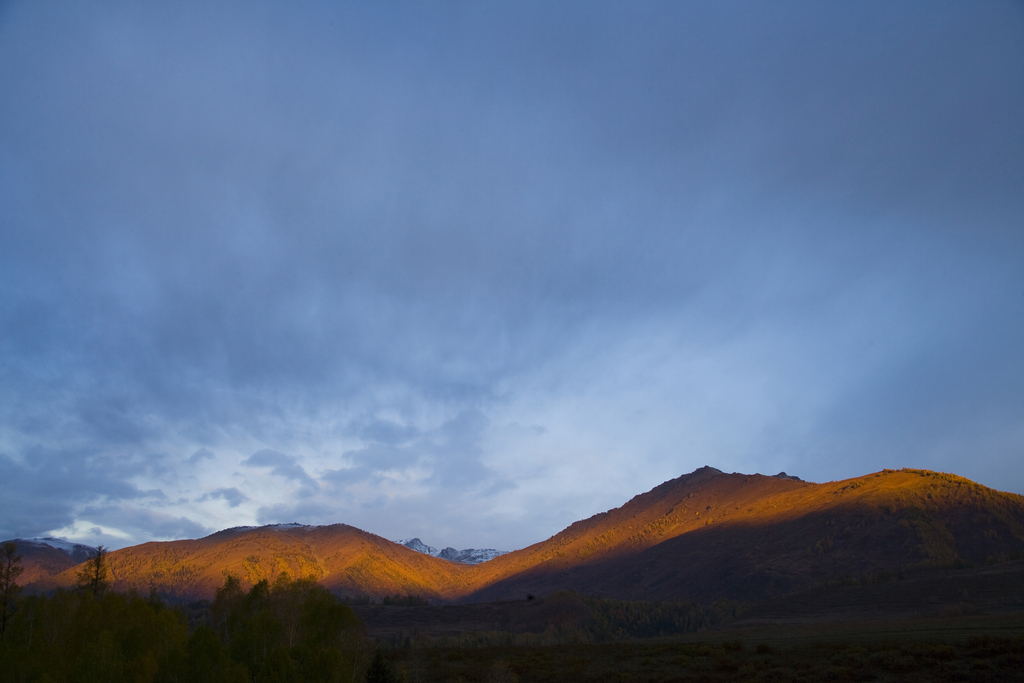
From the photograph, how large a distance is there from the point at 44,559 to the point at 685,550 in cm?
19018

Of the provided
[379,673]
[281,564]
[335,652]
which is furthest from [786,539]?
[281,564]

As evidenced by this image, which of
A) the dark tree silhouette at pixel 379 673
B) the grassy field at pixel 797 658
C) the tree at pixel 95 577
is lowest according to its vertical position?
the grassy field at pixel 797 658

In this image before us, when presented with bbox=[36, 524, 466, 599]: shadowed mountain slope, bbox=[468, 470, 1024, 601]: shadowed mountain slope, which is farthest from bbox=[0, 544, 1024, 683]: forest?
bbox=[36, 524, 466, 599]: shadowed mountain slope

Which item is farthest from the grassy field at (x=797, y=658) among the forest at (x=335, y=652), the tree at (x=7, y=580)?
the tree at (x=7, y=580)

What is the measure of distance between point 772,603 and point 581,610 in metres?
25.7

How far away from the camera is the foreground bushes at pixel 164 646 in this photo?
2188cm

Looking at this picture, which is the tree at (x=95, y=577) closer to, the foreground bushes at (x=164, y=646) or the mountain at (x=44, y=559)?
the foreground bushes at (x=164, y=646)

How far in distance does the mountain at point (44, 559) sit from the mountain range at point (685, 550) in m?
1.00

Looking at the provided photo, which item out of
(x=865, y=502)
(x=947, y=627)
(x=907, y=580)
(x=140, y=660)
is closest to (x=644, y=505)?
(x=865, y=502)

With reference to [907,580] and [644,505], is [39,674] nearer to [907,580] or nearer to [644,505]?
[907,580]

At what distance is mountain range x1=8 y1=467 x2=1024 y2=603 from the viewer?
67.4 m

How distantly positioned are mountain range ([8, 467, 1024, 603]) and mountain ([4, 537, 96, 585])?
3.26 ft

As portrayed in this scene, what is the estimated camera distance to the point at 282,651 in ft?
70.6

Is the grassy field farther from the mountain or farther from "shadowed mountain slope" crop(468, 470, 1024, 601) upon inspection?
the mountain
